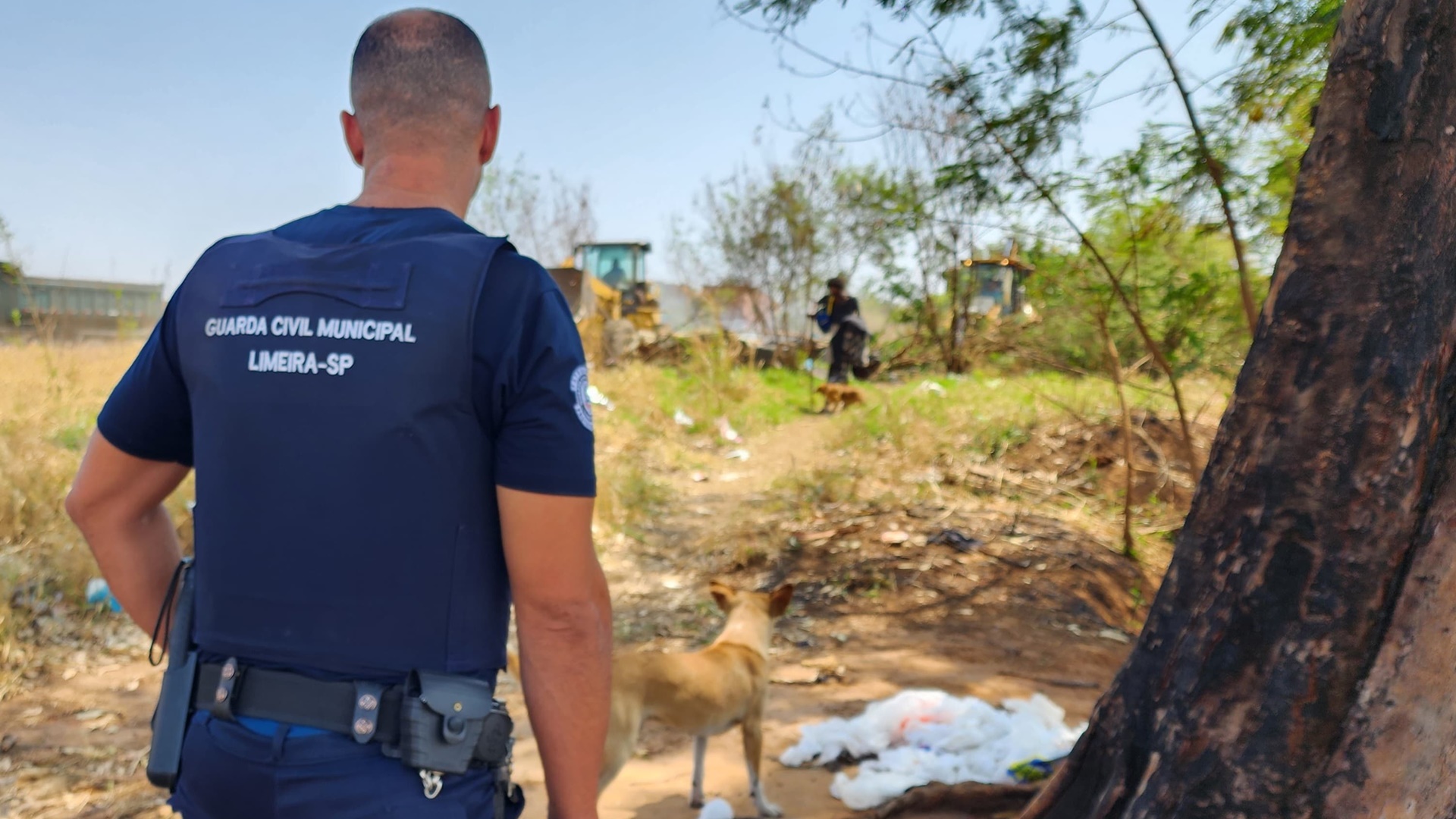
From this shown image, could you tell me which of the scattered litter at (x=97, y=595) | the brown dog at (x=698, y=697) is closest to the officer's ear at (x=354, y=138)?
the brown dog at (x=698, y=697)

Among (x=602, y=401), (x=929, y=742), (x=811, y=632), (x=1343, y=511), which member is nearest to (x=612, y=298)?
(x=602, y=401)

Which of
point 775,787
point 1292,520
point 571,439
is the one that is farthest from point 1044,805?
point 775,787

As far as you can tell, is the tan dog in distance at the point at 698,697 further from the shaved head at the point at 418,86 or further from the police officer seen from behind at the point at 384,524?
A: the shaved head at the point at 418,86

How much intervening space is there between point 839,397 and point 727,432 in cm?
244

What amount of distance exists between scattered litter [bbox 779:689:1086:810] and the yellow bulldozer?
6.72 m

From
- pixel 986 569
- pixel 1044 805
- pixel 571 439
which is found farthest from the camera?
pixel 986 569

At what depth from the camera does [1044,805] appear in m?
2.12

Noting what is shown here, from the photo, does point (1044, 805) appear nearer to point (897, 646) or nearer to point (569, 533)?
point (569, 533)

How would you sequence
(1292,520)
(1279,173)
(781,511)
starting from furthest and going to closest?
(781,511), (1279,173), (1292,520)

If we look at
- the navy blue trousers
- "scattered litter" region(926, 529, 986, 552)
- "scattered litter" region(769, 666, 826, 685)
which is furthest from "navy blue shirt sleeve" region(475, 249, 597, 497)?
"scattered litter" region(926, 529, 986, 552)

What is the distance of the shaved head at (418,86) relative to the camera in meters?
1.47

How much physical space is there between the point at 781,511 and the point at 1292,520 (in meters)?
6.03

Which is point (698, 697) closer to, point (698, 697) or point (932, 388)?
point (698, 697)

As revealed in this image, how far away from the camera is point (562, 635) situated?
1.33m
